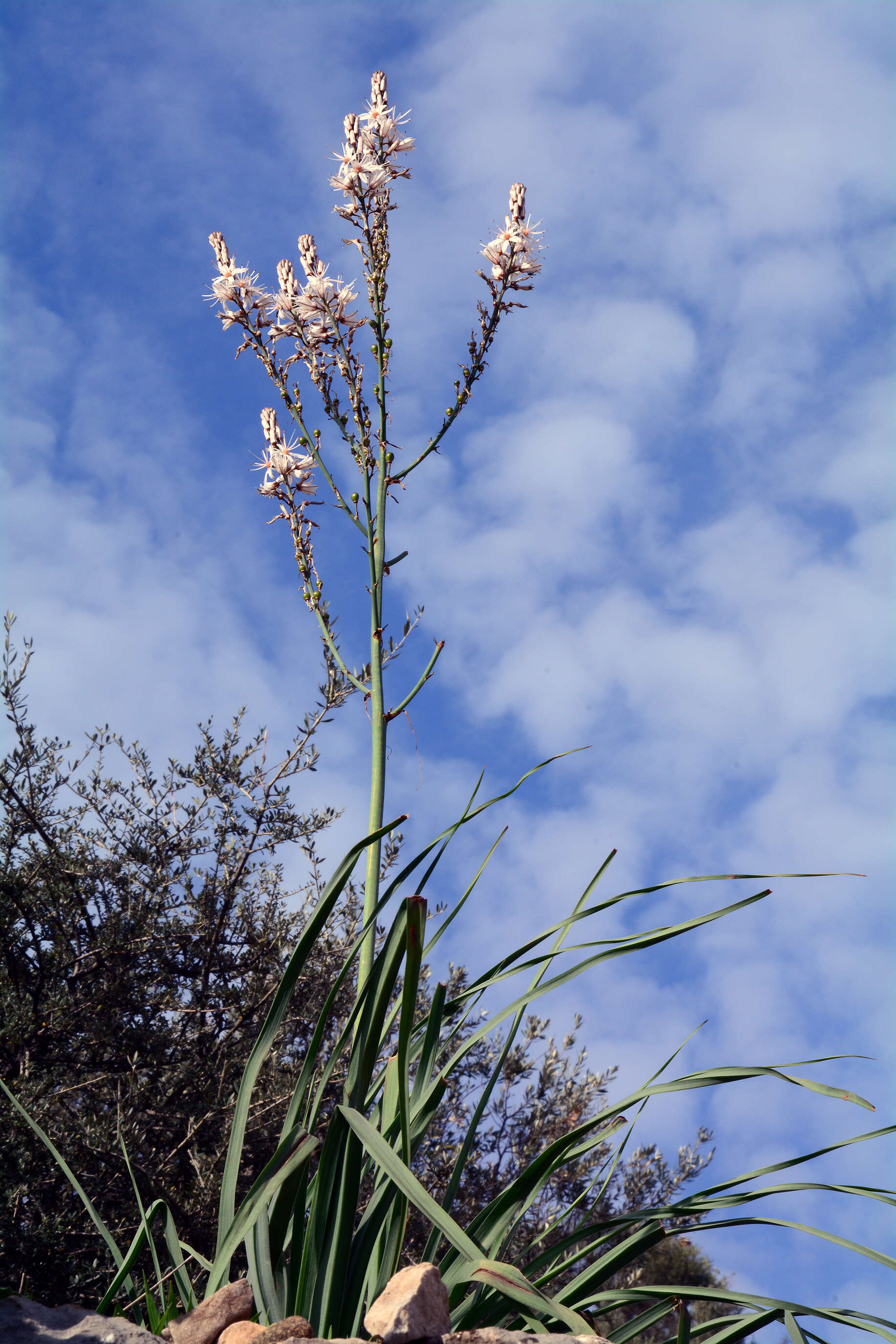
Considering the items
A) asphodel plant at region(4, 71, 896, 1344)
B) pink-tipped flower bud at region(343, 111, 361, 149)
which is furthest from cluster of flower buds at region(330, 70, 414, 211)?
asphodel plant at region(4, 71, 896, 1344)

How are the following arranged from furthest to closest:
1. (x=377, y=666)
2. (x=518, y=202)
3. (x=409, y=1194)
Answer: (x=518, y=202) → (x=377, y=666) → (x=409, y=1194)

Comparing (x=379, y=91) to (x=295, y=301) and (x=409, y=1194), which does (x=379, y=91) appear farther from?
(x=409, y=1194)

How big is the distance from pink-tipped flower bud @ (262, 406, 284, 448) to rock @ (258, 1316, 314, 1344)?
2509 mm

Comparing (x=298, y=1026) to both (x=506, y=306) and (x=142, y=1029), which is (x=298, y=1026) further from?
(x=506, y=306)

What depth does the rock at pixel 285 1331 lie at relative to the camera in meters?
1.47

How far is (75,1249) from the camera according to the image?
3.09 m

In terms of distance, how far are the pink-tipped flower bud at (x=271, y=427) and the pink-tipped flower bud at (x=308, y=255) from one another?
464mm

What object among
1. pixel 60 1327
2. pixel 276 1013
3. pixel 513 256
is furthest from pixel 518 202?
pixel 60 1327

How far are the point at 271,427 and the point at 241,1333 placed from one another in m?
2.59

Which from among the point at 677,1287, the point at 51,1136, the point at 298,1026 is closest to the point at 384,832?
the point at 677,1287

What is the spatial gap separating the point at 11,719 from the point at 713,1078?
310 cm

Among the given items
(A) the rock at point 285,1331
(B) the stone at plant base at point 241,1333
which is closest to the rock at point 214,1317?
(B) the stone at plant base at point 241,1333

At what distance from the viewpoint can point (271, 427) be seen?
3.35 m

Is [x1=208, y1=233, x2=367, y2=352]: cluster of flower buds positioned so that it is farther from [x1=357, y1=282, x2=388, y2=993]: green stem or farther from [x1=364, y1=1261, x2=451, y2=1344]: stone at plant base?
[x1=364, y1=1261, x2=451, y2=1344]: stone at plant base
